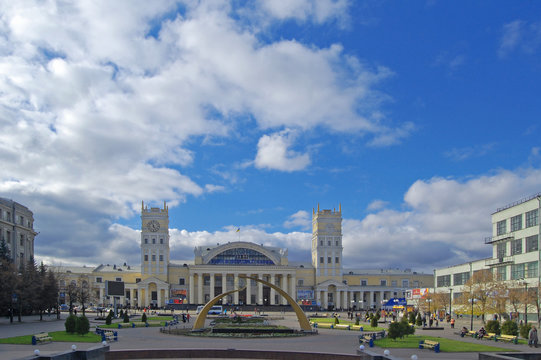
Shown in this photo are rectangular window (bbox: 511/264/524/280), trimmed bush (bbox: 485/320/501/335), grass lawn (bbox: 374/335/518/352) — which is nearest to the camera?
grass lawn (bbox: 374/335/518/352)

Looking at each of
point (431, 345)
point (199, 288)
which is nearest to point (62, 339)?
point (431, 345)

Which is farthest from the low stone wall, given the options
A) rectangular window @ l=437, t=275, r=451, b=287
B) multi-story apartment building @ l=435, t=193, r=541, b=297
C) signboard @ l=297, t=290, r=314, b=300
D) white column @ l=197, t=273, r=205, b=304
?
signboard @ l=297, t=290, r=314, b=300

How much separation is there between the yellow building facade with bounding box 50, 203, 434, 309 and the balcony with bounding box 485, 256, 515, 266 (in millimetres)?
51634

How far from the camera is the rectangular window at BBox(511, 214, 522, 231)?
63.9 meters

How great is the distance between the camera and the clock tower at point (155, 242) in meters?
120

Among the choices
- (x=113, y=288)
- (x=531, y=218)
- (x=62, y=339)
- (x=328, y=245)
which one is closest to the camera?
(x=62, y=339)

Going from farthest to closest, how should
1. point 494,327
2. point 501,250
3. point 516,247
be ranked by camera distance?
1. point 501,250
2. point 516,247
3. point 494,327

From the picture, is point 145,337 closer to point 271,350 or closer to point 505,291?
point 271,350

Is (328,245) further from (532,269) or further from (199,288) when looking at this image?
(532,269)

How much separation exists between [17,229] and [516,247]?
67611 mm

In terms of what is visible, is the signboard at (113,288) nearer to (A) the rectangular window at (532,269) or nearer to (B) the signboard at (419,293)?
(B) the signboard at (419,293)

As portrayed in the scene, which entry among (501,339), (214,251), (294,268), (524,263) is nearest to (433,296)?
(524,263)

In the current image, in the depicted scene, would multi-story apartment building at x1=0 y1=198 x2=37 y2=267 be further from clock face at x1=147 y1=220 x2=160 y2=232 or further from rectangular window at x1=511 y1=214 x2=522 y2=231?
rectangular window at x1=511 y1=214 x2=522 y2=231

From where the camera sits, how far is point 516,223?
64.9 m
